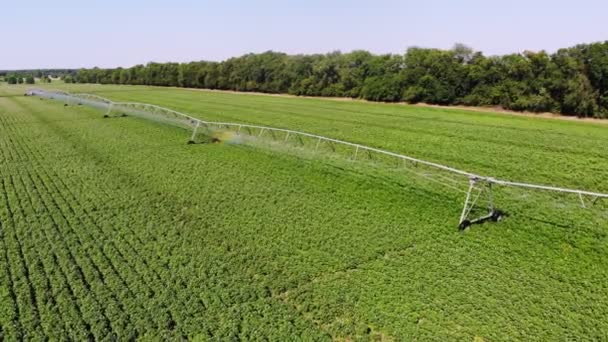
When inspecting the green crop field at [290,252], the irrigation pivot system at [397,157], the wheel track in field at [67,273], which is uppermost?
the irrigation pivot system at [397,157]

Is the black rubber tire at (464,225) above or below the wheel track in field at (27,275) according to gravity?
above

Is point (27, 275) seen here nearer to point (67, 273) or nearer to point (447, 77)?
point (67, 273)

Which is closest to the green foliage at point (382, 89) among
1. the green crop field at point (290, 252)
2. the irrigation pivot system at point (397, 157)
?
the irrigation pivot system at point (397, 157)

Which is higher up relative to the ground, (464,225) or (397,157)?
(397,157)

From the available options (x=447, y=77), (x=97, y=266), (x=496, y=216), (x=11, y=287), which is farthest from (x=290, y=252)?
(x=447, y=77)

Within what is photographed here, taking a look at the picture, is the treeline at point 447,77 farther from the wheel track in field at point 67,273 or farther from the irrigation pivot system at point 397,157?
the wheel track in field at point 67,273

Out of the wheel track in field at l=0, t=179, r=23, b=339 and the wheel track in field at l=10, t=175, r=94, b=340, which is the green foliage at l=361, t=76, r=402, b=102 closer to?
the wheel track in field at l=10, t=175, r=94, b=340

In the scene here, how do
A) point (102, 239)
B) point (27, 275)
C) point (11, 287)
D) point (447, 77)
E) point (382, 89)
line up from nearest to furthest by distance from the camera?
1. point (11, 287)
2. point (27, 275)
3. point (102, 239)
4. point (447, 77)
5. point (382, 89)
